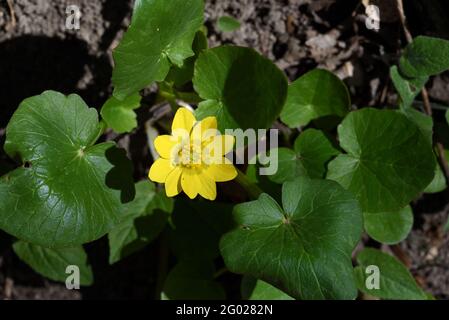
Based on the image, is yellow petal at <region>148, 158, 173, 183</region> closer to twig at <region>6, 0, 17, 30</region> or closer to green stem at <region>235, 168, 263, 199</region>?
green stem at <region>235, 168, 263, 199</region>

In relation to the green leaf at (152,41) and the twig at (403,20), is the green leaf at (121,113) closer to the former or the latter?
the green leaf at (152,41)

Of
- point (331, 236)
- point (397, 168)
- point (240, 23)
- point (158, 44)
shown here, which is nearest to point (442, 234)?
point (397, 168)

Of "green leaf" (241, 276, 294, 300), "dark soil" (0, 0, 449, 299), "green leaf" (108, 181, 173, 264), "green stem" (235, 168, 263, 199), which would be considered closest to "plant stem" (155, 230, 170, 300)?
"dark soil" (0, 0, 449, 299)

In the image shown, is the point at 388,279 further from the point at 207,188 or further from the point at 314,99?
the point at 207,188

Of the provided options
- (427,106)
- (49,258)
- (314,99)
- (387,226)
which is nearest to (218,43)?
(314,99)

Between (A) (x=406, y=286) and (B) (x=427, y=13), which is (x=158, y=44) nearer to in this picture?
(B) (x=427, y=13)

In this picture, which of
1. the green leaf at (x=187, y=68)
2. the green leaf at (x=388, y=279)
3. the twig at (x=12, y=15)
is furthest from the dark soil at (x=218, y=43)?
the green leaf at (x=187, y=68)

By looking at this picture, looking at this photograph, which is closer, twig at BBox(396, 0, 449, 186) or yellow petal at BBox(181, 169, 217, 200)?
yellow petal at BBox(181, 169, 217, 200)
